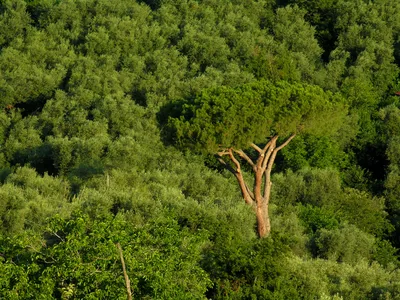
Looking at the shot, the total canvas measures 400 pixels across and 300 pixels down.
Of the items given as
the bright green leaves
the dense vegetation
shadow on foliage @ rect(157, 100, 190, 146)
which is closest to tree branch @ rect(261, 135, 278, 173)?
the bright green leaves

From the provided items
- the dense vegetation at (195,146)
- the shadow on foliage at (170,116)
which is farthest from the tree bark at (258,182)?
the shadow on foliage at (170,116)

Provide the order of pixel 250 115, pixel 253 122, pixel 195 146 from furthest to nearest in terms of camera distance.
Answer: pixel 250 115
pixel 253 122
pixel 195 146

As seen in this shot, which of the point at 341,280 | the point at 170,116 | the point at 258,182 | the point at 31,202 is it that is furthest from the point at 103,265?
the point at 170,116

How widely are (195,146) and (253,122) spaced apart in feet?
6.49

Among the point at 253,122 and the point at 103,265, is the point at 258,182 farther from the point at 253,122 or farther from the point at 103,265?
the point at 103,265

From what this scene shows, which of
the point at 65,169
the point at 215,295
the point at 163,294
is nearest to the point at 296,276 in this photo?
the point at 215,295

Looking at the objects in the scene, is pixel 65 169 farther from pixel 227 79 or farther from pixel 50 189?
pixel 227 79

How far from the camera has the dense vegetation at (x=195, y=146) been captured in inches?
752

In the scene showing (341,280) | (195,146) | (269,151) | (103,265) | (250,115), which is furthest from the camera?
(269,151)

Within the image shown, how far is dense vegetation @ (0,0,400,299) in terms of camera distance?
62.7ft

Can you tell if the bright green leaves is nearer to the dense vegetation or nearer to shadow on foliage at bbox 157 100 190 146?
the dense vegetation

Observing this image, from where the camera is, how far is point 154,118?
41.1 m

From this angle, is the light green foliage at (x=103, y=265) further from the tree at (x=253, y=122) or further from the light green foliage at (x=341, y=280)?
the tree at (x=253, y=122)

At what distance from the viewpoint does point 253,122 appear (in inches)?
Answer: 1172
